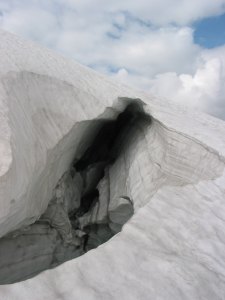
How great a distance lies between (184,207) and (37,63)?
248cm

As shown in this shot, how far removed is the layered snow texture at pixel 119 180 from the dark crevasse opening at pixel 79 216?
130 millimetres

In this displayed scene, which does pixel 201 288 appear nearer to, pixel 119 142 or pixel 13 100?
pixel 13 100

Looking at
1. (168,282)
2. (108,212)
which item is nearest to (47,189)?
(108,212)

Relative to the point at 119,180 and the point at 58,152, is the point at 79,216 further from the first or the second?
the point at 58,152

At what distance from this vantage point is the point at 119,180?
514 cm

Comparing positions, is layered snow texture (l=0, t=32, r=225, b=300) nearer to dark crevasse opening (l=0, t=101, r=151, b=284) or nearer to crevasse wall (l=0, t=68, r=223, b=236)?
crevasse wall (l=0, t=68, r=223, b=236)

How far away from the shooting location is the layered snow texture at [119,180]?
2240 mm

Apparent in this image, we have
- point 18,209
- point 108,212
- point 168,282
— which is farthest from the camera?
point 108,212

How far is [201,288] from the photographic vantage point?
7.53 ft

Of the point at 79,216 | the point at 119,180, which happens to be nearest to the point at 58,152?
the point at 119,180

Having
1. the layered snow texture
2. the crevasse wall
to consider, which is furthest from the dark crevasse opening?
the crevasse wall

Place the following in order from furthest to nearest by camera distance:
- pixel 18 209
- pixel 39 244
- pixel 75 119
A: pixel 39 244 < pixel 75 119 < pixel 18 209

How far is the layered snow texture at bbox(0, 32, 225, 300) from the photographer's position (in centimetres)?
224

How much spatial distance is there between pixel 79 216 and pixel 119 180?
90 cm
